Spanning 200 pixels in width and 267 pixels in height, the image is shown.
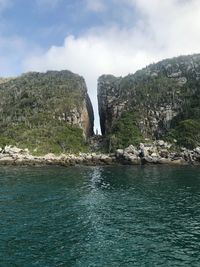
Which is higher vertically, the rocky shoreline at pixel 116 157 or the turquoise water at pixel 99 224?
the rocky shoreline at pixel 116 157

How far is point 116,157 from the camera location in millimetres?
159375

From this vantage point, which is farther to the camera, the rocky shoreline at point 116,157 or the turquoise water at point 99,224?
the rocky shoreline at point 116,157

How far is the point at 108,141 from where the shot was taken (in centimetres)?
18525

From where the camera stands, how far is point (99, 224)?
51.9m

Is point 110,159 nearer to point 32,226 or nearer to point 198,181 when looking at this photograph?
point 198,181

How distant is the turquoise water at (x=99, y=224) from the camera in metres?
38.4

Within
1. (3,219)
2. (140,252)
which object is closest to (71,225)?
(3,219)

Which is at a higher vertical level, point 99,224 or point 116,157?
point 116,157

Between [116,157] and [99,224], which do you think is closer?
[99,224]

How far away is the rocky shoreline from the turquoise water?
194ft

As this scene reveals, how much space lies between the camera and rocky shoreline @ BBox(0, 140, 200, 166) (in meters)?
150

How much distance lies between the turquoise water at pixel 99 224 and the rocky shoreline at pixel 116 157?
5901 centimetres

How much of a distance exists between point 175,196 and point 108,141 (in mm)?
112648

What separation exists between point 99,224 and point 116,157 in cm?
10772
